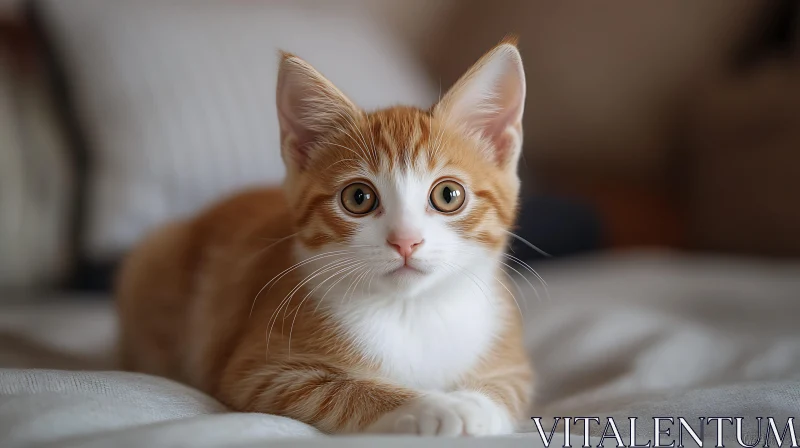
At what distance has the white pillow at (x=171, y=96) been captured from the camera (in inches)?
70.8

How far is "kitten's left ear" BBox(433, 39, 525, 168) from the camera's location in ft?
3.35

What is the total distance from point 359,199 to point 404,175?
8 centimetres

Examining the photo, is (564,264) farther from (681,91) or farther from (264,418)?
(264,418)

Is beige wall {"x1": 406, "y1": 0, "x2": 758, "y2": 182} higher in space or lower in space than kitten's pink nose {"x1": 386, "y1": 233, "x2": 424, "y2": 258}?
higher

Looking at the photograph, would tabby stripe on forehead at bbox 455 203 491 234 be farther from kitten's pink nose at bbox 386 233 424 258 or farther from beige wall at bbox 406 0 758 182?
beige wall at bbox 406 0 758 182

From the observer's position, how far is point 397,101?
206 cm

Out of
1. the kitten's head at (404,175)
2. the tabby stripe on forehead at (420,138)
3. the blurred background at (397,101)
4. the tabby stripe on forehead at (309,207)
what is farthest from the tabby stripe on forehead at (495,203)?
the blurred background at (397,101)

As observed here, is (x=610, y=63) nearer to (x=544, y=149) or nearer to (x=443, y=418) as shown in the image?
(x=544, y=149)

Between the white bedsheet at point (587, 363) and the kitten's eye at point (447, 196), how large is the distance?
33 cm

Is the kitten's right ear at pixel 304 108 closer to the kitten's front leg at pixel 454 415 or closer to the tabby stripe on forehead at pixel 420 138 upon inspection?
the tabby stripe on forehead at pixel 420 138

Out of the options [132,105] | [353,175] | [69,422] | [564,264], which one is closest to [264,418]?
[69,422]

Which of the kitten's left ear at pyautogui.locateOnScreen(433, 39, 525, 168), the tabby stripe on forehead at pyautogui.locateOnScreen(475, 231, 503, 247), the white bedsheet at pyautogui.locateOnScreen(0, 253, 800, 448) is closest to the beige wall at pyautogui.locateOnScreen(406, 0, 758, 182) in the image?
the white bedsheet at pyautogui.locateOnScreen(0, 253, 800, 448)

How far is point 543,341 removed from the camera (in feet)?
4.63

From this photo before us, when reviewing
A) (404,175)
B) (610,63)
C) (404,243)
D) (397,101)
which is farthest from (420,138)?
(610,63)
